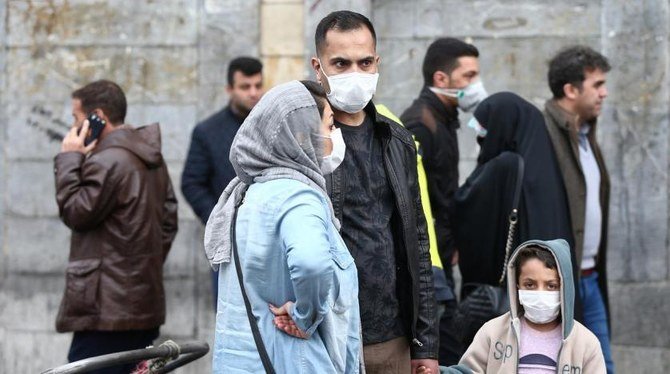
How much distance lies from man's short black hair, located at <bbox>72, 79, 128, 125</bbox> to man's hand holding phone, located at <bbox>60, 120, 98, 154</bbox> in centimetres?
13

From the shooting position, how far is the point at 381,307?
5379mm

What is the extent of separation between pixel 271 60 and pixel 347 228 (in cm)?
423

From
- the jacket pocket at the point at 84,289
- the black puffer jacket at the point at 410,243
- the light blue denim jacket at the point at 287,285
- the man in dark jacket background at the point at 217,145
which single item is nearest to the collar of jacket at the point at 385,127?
the black puffer jacket at the point at 410,243

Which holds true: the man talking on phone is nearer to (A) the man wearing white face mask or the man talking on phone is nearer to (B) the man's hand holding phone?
(B) the man's hand holding phone

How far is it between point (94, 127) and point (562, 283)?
106 inches

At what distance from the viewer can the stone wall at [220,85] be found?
8977mm

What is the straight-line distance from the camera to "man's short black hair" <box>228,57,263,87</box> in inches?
346

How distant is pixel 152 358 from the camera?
19.0 feet

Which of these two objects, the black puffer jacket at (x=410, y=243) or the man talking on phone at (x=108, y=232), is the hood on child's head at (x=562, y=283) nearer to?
the black puffer jacket at (x=410, y=243)

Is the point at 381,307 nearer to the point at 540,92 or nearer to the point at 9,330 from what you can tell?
the point at 540,92

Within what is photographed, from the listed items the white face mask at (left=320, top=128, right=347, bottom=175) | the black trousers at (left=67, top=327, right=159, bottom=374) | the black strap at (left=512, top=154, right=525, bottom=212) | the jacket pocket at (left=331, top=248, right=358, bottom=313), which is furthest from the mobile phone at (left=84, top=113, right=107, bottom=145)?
the jacket pocket at (left=331, top=248, right=358, bottom=313)

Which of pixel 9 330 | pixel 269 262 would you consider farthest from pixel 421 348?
pixel 9 330

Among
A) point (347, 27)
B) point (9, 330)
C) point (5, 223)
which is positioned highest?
point (347, 27)

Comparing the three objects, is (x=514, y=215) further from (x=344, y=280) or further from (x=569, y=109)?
(x=344, y=280)
